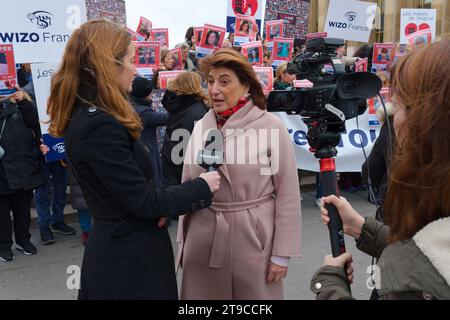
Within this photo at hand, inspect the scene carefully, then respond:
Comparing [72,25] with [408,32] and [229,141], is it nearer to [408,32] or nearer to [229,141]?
[229,141]

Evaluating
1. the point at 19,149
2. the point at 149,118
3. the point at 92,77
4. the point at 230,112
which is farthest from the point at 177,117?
the point at 92,77

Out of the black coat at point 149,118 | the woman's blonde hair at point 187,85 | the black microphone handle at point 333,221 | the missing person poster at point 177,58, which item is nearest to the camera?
the black microphone handle at point 333,221

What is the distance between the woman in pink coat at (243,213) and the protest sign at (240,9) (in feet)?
16.7

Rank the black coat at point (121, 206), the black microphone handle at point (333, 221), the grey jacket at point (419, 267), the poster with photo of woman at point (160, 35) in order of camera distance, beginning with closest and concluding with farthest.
A: the grey jacket at point (419, 267) < the black microphone handle at point (333, 221) < the black coat at point (121, 206) < the poster with photo of woman at point (160, 35)

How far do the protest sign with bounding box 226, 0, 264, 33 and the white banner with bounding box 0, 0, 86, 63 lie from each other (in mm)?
3355

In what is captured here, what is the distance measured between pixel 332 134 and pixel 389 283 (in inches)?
25.1

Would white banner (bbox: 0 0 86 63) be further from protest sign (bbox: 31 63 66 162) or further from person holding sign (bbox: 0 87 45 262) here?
person holding sign (bbox: 0 87 45 262)

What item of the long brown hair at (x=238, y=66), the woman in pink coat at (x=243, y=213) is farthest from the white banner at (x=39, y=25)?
the woman in pink coat at (x=243, y=213)

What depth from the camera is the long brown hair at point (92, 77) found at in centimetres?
167

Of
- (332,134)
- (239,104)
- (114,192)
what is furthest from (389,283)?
(239,104)

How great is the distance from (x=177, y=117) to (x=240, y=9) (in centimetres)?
345

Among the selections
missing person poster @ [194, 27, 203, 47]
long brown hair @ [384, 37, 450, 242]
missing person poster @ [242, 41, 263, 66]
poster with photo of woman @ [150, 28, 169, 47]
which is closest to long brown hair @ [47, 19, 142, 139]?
long brown hair @ [384, 37, 450, 242]

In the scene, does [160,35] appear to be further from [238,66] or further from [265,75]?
[238,66]

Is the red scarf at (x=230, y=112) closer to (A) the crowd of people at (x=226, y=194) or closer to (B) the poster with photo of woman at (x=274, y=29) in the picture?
(A) the crowd of people at (x=226, y=194)
